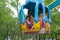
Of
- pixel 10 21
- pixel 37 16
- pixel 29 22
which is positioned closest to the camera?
pixel 37 16

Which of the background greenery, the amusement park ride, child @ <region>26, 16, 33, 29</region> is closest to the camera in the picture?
the amusement park ride

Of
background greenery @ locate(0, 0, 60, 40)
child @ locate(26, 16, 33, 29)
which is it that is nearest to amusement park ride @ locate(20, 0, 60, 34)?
child @ locate(26, 16, 33, 29)

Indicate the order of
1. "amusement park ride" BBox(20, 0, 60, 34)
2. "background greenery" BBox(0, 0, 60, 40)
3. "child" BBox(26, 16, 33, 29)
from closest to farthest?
1. "amusement park ride" BBox(20, 0, 60, 34)
2. "child" BBox(26, 16, 33, 29)
3. "background greenery" BBox(0, 0, 60, 40)

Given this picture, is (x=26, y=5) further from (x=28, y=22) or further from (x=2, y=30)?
(x=2, y=30)

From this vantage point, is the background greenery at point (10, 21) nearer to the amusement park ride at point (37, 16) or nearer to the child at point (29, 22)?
the amusement park ride at point (37, 16)

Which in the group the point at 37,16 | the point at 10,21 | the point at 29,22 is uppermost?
the point at 37,16

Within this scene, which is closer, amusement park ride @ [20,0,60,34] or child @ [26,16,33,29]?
amusement park ride @ [20,0,60,34]

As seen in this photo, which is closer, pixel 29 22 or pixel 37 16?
pixel 37 16

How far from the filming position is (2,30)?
39.0 ft

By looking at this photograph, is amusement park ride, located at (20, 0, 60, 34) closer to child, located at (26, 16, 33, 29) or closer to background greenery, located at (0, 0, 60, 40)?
child, located at (26, 16, 33, 29)

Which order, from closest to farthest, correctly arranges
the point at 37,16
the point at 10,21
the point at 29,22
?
the point at 37,16 → the point at 29,22 → the point at 10,21

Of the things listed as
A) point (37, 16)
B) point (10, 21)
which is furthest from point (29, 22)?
point (10, 21)

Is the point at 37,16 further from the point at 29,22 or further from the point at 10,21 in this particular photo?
the point at 10,21

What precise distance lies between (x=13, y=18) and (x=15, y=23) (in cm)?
36
